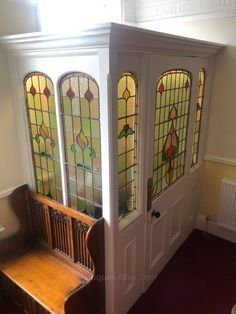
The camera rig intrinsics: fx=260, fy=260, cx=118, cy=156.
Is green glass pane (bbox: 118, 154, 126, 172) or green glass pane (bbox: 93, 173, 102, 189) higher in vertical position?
green glass pane (bbox: 118, 154, 126, 172)

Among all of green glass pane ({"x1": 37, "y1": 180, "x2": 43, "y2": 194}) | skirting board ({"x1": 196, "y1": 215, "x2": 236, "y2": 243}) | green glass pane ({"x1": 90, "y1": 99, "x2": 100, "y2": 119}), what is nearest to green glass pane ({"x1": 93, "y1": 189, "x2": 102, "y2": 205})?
green glass pane ({"x1": 90, "y1": 99, "x2": 100, "y2": 119})

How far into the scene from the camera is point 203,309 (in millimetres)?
2244

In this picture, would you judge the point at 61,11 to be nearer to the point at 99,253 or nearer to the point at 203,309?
the point at 99,253

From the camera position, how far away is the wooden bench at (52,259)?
5.98ft

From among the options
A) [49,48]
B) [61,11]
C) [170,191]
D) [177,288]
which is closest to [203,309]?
[177,288]

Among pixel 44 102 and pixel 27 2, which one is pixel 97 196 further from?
pixel 27 2

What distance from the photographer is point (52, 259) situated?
2.23 meters

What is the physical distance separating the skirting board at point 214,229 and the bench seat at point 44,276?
1766mm

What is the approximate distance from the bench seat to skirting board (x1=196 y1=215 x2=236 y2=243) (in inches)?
69.5

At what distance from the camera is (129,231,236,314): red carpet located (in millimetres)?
2266

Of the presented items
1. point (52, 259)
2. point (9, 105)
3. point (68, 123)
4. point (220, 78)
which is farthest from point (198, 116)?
point (52, 259)

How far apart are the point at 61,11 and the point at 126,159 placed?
4.94 feet

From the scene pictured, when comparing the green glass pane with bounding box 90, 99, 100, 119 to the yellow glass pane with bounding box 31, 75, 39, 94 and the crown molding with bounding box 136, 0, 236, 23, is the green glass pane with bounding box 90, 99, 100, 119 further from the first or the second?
the crown molding with bounding box 136, 0, 236, 23

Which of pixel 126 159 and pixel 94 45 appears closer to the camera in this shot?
pixel 94 45
